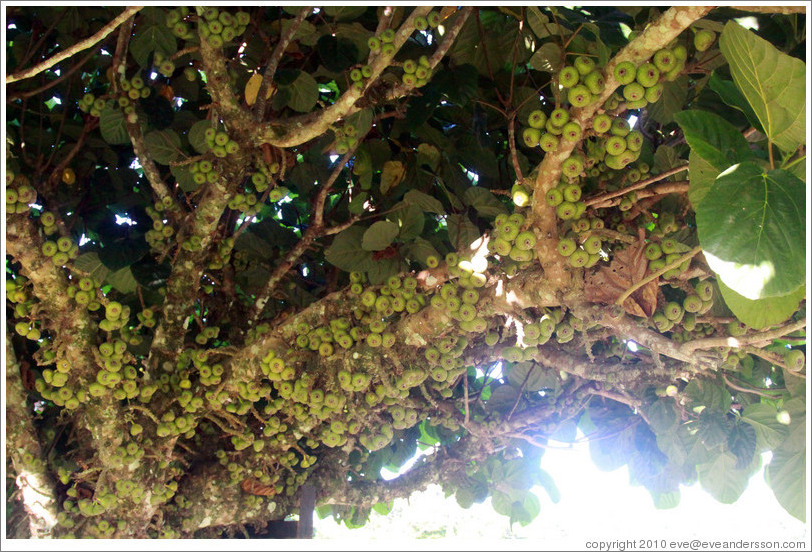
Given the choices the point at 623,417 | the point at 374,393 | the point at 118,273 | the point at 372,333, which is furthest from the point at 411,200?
the point at 623,417

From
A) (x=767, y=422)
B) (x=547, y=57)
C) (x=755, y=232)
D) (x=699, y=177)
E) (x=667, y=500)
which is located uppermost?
(x=547, y=57)

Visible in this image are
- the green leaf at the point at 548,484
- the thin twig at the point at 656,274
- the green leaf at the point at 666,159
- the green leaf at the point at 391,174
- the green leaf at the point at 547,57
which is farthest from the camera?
the green leaf at the point at 548,484

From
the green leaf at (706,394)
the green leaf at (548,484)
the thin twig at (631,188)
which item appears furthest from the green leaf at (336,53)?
the green leaf at (548,484)

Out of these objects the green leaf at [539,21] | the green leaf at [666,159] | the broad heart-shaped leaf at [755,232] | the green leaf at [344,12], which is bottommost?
the broad heart-shaped leaf at [755,232]

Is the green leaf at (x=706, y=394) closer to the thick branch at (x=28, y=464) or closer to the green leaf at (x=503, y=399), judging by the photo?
the green leaf at (x=503, y=399)

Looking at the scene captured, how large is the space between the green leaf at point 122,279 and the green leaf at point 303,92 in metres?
0.94

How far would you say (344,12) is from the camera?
2.37 m

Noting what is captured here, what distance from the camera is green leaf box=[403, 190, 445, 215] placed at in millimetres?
2377

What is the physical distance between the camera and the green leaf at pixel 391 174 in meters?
2.67

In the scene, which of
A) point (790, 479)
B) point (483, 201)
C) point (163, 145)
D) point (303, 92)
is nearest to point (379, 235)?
point (483, 201)

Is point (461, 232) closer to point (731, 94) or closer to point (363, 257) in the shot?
point (363, 257)

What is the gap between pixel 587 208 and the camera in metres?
2.04

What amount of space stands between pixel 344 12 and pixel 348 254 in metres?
0.91

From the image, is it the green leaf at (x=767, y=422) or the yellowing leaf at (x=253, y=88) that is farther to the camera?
the green leaf at (x=767, y=422)
